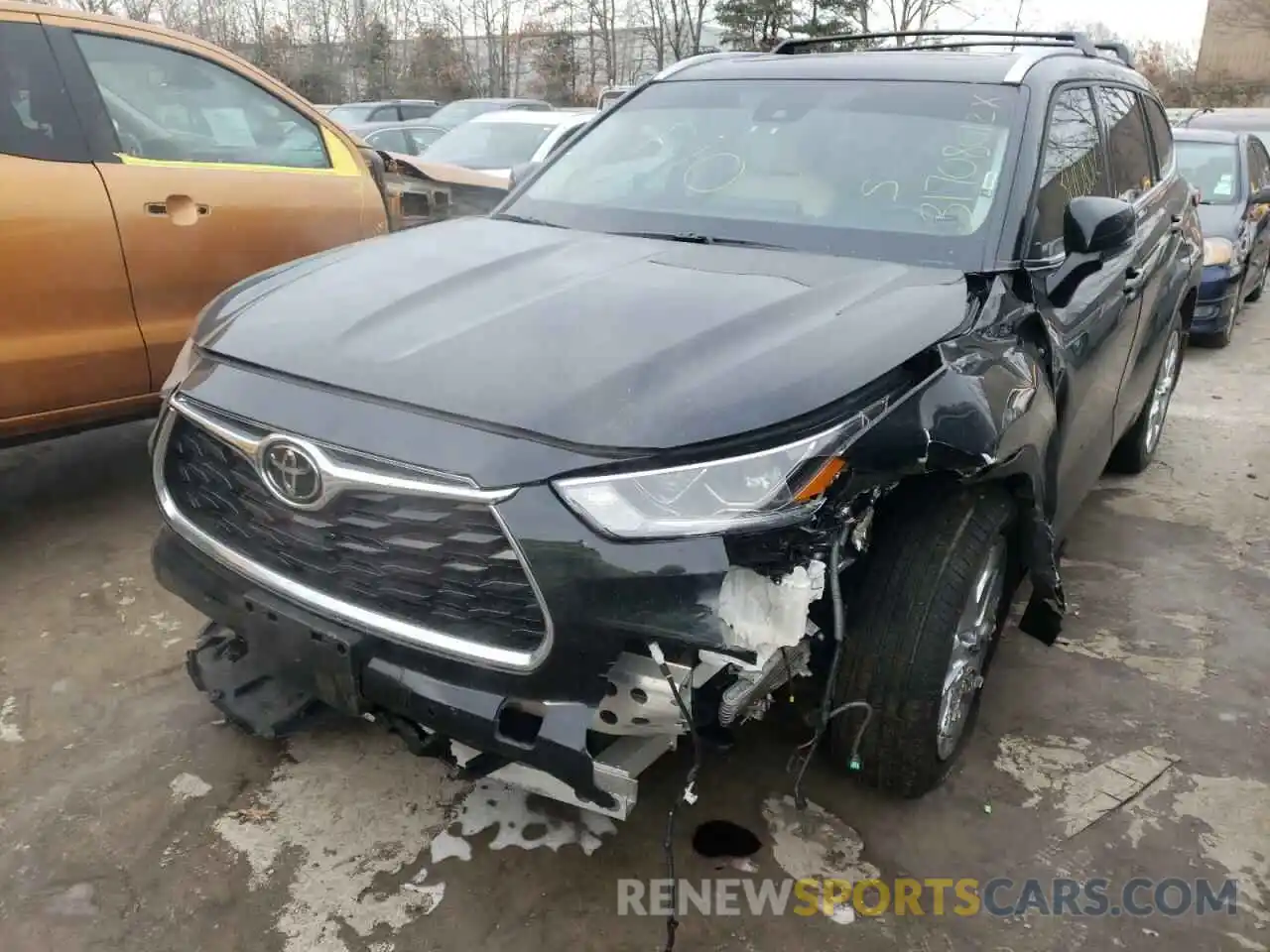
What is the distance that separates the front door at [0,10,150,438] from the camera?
3465 millimetres

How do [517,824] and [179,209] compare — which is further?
[179,209]

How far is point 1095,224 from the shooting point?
2.76 metres

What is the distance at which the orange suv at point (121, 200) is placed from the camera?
3.52 meters

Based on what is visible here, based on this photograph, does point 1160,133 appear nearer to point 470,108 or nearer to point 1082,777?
point 1082,777

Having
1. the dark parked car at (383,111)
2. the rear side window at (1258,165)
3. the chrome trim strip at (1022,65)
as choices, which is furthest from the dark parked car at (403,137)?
the chrome trim strip at (1022,65)

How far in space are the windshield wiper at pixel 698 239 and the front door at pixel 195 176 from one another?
1896mm

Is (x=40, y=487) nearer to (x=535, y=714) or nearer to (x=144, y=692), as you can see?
(x=144, y=692)

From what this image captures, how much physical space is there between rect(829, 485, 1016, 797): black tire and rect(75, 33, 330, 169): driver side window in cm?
318

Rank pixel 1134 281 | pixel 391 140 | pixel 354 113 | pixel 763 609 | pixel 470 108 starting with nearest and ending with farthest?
pixel 763 609, pixel 1134 281, pixel 391 140, pixel 470 108, pixel 354 113

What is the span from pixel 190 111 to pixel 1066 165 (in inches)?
130

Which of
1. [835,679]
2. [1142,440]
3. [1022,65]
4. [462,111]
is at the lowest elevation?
[1142,440]

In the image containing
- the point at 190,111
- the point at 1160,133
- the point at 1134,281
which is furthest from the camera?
the point at 1160,133

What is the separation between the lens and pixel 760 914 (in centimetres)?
234

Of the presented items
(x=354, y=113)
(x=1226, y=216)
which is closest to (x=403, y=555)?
(x=1226, y=216)
